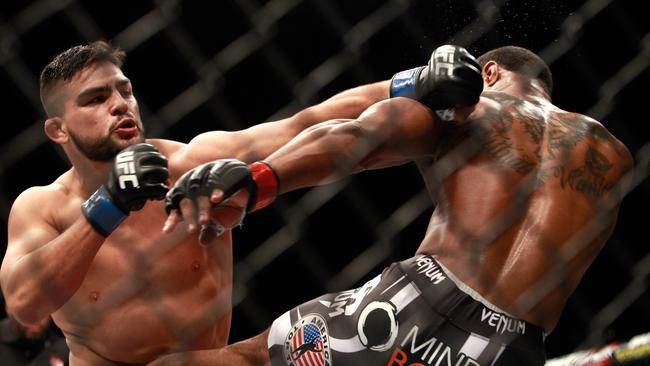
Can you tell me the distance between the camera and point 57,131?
→ 96.0 inches

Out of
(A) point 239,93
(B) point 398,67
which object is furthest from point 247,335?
(B) point 398,67

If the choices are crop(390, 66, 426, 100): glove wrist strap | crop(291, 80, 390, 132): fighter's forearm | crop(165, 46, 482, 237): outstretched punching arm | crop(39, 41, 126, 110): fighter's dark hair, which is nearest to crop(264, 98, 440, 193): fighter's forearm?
crop(165, 46, 482, 237): outstretched punching arm

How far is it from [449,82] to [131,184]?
0.70 meters

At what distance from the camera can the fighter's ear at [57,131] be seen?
7.95 ft

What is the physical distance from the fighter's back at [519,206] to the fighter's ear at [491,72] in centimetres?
32

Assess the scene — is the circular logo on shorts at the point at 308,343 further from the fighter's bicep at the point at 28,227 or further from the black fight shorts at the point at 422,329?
the fighter's bicep at the point at 28,227

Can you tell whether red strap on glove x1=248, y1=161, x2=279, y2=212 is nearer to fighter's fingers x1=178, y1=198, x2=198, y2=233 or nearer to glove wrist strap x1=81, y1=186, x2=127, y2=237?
fighter's fingers x1=178, y1=198, x2=198, y2=233

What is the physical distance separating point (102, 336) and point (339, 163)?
3.07 feet

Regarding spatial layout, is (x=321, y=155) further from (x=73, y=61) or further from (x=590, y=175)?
(x=73, y=61)

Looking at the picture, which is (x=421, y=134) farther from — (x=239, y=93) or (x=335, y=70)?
(x=239, y=93)

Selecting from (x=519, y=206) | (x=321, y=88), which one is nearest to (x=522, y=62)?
(x=519, y=206)

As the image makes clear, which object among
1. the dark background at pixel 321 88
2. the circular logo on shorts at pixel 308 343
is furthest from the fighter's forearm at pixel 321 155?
the dark background at pixel 321 88

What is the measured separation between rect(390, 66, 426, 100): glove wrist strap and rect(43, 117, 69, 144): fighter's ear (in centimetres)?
94

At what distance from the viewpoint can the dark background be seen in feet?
10.7
